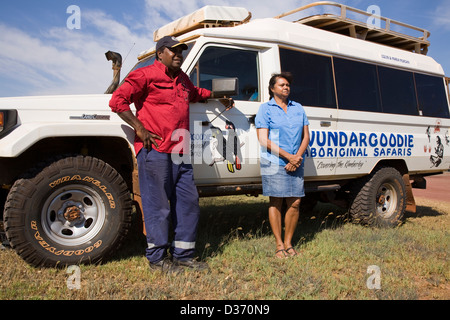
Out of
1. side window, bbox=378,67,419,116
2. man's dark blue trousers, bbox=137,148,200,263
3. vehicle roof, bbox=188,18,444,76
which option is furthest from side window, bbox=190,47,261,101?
side window, bbox=378,67,419,116

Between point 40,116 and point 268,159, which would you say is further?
point 268,159

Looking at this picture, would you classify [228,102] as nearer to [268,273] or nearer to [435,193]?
[268,273]

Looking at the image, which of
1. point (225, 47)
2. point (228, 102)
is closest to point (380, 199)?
point (228, 102)

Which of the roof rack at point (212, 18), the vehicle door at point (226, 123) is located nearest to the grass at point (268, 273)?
the vehicle door at point (226, 123)

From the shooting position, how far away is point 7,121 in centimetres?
324

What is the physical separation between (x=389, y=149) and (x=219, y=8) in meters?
3.19

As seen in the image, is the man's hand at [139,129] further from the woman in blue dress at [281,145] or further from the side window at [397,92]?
the side window at [397,92]

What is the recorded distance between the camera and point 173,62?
11.2 ft

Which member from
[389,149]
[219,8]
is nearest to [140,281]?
[219,8]

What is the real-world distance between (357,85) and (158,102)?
316 centimetres

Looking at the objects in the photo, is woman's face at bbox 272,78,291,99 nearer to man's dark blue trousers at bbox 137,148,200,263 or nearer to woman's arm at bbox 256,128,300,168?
woman's arm at bbox 256,128,300,168

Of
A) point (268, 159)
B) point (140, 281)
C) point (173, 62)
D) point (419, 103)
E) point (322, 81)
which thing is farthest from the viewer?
point (419, 103)

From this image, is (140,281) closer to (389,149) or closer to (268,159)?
(268,159)

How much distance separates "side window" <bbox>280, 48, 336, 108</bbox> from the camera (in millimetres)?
4652
